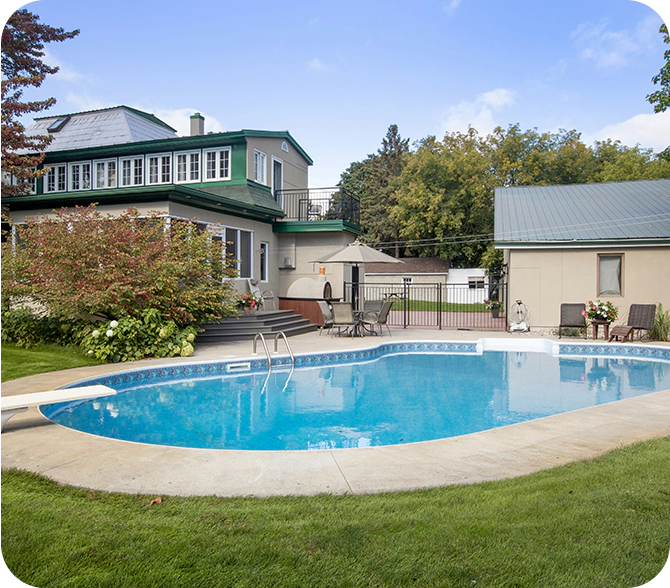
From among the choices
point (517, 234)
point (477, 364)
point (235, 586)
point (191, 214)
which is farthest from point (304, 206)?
point (235, 586)

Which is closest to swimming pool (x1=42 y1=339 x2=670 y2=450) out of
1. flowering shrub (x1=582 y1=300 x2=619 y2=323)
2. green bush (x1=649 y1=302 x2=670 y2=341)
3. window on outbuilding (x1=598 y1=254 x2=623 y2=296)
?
flowering shrub (x1=582 y1=300 x2=619 y2=323)

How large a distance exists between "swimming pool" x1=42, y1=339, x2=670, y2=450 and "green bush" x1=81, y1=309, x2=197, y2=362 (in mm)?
1062

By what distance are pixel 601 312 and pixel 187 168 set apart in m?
13.8

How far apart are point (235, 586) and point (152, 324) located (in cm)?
873

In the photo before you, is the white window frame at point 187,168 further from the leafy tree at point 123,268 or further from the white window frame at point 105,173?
the leafy tree at point 123,268

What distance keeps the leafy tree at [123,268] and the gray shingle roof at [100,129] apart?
321 inches

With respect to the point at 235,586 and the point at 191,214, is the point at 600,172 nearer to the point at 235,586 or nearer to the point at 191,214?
the point at 191,214

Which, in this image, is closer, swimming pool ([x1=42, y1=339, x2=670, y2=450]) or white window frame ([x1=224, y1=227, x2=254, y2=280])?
swimming pool ([x1=42, y1=339, x2=670, y2=450])

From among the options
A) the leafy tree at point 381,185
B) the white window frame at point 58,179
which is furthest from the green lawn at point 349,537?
the leafy tree at point 381,185

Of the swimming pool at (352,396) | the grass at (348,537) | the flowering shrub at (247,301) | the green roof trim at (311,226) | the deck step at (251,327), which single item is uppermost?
the green roof trim at (311,226)

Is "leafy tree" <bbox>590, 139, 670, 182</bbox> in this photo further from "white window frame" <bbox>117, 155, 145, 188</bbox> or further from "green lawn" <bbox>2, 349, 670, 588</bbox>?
Answer: "green lawn" <bbox>2, 349, 670, 588</bbox>

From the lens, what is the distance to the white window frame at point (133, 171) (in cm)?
1794

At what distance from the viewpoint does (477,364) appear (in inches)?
469

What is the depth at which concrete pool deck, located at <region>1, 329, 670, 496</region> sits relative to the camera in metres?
3.92
